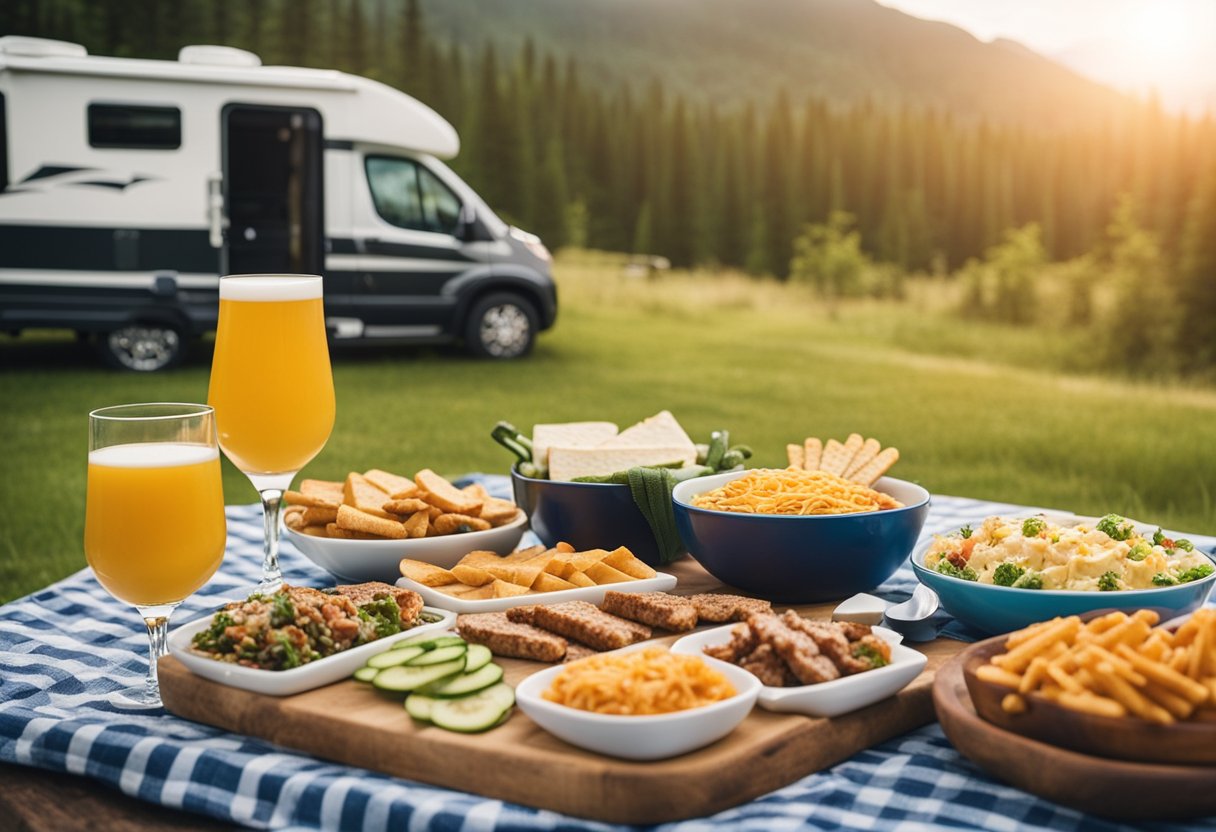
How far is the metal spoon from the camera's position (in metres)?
1.75

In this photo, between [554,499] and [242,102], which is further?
[242,102]

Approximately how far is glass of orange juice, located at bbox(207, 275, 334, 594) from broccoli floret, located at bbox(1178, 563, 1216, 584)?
1347 millimetres

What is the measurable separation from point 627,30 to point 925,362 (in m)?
45.2

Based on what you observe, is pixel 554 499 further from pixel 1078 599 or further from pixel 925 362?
pixel 925 362

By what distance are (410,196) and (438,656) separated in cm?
1003

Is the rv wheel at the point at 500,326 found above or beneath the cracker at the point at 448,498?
beneath

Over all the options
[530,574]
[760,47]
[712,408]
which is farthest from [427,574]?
[760,47]

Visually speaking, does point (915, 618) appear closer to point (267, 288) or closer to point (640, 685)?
point (640, 685)

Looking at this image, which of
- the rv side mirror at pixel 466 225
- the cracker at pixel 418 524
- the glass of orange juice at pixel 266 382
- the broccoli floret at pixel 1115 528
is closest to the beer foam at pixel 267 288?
the glass of orange juice at pixel 266 382

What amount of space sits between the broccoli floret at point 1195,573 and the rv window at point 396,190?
9.94 meters

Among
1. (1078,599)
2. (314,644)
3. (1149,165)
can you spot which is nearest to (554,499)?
(314,644)

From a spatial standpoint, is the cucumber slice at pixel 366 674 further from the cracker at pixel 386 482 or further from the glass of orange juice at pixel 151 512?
the cracker at pixel 386 482

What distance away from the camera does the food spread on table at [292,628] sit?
1.53 m

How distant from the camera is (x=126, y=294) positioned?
10.4m
